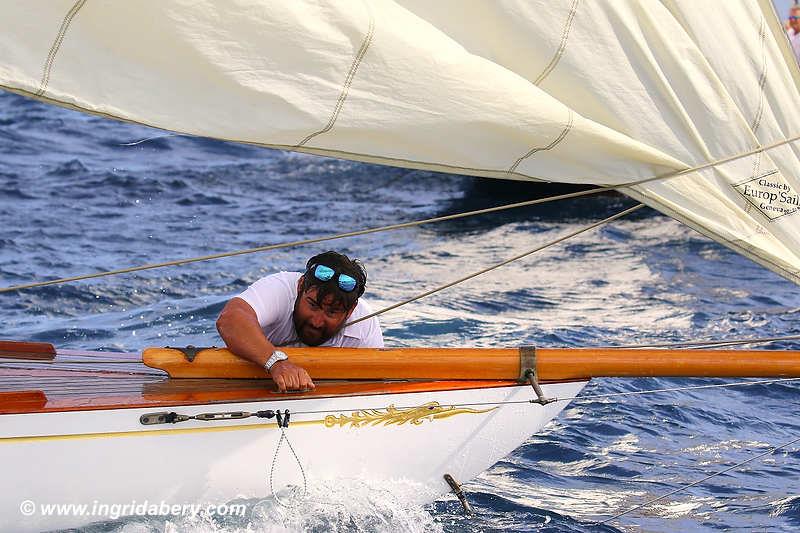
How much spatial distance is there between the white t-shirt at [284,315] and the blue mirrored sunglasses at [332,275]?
0.21 metres

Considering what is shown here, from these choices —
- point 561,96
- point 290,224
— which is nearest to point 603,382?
point 561,96

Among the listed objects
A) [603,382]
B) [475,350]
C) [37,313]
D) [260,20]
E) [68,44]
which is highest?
[260,20]

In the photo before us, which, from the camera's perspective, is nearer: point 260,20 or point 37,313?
point 260,20

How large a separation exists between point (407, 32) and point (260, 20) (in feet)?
1.40

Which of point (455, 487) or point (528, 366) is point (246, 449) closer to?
point (455, 487)

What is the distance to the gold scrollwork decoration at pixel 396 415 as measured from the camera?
144 inches

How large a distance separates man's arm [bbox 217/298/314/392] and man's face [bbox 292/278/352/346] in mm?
202

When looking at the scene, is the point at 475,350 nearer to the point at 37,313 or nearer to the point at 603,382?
the point at 603,382

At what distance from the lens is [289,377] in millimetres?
3518

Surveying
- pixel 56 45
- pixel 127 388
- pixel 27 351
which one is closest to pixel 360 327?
pixel 127 388

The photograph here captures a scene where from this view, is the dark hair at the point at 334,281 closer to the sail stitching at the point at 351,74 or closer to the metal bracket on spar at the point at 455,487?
the sail stitching at the point at 351,74

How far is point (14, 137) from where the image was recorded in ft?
42.5

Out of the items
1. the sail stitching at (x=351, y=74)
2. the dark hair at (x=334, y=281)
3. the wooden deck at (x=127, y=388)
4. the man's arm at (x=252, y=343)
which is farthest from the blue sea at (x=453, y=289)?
the sail stitching at (x=351, y=74)

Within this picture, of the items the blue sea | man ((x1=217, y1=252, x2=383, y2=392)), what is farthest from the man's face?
the blue sea
